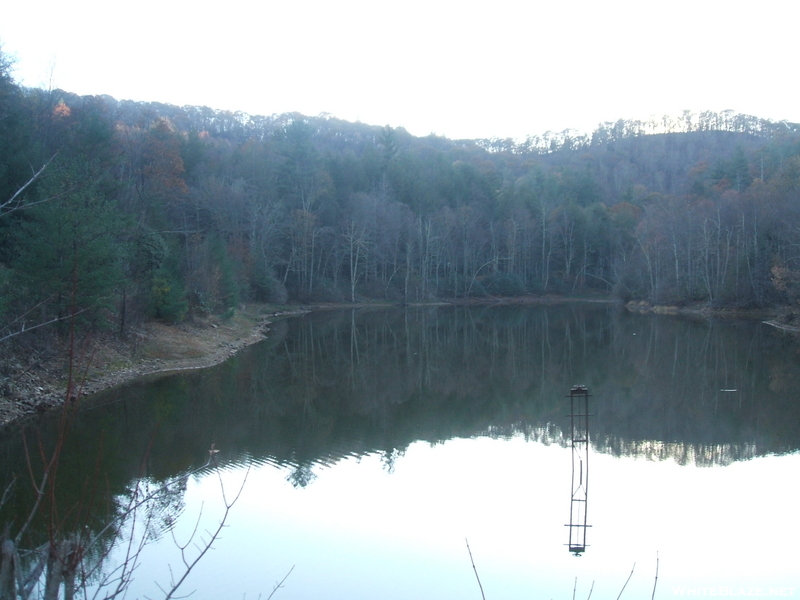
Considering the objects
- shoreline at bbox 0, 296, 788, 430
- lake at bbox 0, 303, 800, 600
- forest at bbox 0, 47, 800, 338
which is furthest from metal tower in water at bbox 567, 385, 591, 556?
forest at bbox 0, 47, 800, 338

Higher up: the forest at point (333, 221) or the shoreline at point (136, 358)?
the forest at point (333, 221)

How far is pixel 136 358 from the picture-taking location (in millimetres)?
20641

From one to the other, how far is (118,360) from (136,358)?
0.99 metres

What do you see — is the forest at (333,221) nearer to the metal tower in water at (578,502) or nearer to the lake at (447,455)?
the lake at (447,455)

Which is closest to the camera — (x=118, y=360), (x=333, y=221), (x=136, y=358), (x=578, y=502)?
(x=578, y=502)

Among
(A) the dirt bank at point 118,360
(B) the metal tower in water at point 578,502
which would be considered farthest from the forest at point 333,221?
(B) the metal tower in water at point 578,502

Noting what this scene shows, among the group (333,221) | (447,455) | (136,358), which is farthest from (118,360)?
(333,221)

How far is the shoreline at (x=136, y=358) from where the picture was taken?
14.4 meters

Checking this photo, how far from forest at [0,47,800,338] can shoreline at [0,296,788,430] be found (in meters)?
0.88

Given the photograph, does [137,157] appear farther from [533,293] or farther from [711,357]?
[533,293]

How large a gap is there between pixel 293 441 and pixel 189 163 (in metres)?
43.3

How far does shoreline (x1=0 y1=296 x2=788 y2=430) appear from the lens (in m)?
14.4

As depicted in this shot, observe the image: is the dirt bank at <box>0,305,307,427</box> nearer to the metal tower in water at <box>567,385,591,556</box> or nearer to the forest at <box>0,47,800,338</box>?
the forest at <box>0,47,800,338</box>

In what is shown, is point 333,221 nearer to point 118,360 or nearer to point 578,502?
point 118,360
